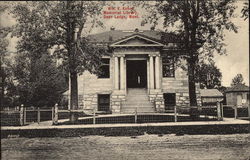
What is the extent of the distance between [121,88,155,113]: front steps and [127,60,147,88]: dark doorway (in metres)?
3.25

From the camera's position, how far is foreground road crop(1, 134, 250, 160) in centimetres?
922

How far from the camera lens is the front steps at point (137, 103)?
2613 cm

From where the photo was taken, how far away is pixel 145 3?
20.5 meters

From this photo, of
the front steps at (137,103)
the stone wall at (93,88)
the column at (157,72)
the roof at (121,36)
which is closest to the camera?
the roof at (121,36)

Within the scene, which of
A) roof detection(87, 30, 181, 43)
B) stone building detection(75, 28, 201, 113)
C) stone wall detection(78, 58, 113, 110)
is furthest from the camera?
stone wall detection(78, 58, 113, 110)

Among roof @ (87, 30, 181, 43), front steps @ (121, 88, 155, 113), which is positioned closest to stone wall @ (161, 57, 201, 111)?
front steps @ (121, 88, 155, 113)

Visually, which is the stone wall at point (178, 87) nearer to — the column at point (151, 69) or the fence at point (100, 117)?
the column at point (151, 69)

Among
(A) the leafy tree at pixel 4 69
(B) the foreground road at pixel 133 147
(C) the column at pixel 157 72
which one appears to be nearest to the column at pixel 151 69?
(C) the column at pixel 157 72

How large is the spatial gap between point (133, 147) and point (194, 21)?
39.9ft

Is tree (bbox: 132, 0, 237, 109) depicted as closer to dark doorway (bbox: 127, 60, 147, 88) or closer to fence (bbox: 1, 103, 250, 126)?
fence (bbox: 1, 103, 250, 126)

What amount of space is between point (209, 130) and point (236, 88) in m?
37.4

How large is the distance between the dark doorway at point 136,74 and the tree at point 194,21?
1100cm

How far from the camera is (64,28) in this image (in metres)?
19.1

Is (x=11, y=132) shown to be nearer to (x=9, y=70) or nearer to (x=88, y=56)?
(x=88, y=56)
